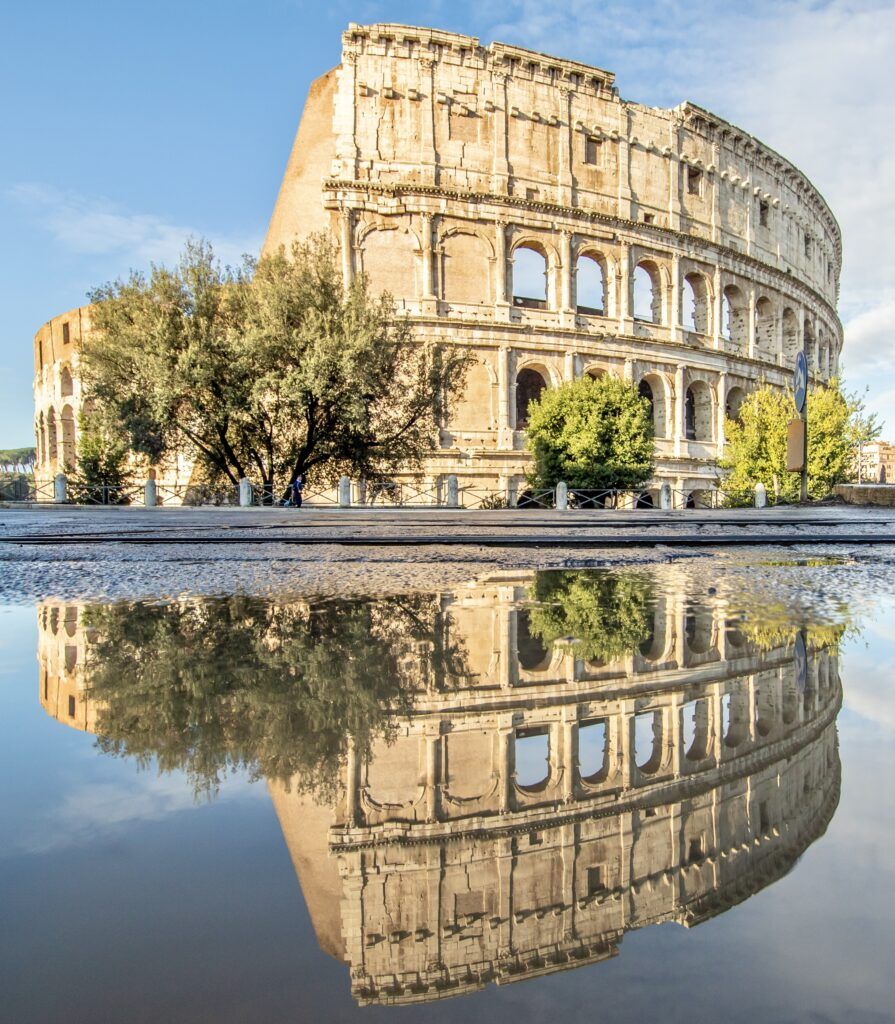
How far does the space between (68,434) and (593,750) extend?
45056mm

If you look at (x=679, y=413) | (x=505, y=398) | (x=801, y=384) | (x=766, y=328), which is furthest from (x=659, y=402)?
(x=801, y=384)

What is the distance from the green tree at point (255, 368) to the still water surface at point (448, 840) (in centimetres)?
1846

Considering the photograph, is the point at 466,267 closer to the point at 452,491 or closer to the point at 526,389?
the point at 526,389

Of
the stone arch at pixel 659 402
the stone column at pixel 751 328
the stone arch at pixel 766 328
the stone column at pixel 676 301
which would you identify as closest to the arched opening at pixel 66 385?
the stone arch at pixel 659 402

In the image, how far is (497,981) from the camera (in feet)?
1.95

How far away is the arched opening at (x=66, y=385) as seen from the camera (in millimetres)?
39625

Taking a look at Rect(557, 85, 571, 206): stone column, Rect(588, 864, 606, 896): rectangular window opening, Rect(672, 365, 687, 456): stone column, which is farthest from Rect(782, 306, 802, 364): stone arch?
Rect(588, 864, 606, 896): rectangular window opening

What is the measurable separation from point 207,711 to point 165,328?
2044cm

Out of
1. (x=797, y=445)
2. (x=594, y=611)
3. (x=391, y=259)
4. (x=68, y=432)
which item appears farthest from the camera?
(x=68, y=432)

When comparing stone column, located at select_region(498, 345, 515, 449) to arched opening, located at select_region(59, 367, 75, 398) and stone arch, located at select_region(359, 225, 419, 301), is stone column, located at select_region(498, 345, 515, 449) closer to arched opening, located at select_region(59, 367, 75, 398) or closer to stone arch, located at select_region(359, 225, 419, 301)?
stone arch, located at select_region(359, 225, 419, 301)

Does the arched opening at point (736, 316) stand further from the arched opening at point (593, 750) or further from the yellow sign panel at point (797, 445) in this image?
the arched opening at point (593, 750)

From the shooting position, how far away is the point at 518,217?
27844 mm

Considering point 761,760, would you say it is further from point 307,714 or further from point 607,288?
point 607,288

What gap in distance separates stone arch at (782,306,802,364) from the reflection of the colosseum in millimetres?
39707
